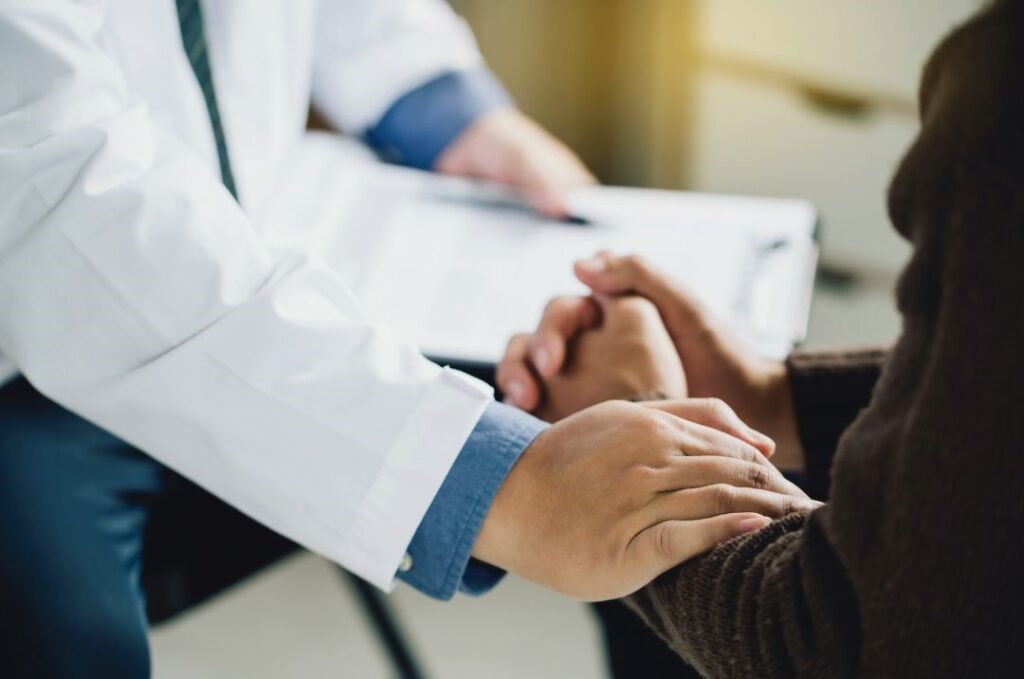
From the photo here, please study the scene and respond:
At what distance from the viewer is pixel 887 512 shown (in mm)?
416

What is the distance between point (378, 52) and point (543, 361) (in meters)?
0.42

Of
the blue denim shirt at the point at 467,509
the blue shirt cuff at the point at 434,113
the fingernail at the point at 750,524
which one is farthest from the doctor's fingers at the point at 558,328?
the blue shirt cuff at the point at 434,113

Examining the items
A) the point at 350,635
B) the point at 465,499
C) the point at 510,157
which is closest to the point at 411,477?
the point at 465,499

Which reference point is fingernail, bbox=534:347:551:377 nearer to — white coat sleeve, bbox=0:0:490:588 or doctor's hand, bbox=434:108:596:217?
white coat sleeve, bbox=0:0:490:588

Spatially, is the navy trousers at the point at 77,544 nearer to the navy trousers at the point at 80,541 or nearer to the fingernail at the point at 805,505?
the navy trousers at the point at 80,541

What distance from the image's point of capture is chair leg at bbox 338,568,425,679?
1015mm

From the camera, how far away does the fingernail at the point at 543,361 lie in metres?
0.68

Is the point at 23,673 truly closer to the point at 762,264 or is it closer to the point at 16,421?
the point at 16,421

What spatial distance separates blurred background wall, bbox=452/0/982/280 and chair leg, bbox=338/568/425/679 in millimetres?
789

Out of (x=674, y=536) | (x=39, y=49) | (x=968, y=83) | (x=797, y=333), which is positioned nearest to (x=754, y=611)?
(x=674, y=536)

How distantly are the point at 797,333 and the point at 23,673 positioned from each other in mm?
534

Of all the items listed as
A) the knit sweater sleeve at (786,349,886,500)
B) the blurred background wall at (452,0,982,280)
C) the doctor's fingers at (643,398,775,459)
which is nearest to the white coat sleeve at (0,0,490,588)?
the doctor's fingers at (643,398,775,459)

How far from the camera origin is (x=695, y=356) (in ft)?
2.31

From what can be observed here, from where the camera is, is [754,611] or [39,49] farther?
[39,49]
